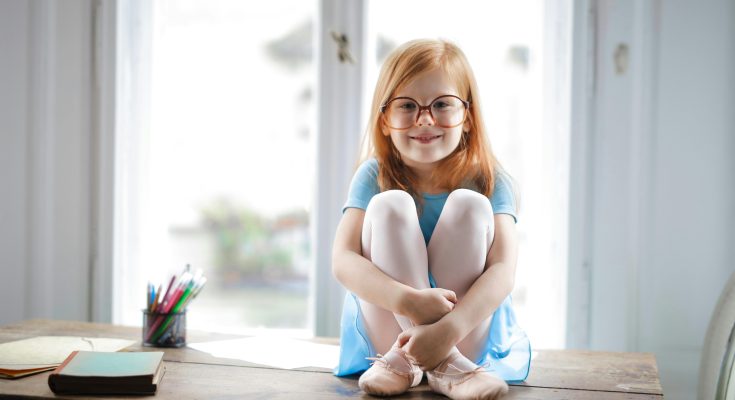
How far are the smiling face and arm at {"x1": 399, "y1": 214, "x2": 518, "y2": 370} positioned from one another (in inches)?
7.1

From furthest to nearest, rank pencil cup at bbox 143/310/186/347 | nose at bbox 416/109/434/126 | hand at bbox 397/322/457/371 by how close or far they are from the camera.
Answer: pencil cup at bbox 143/310/186/347
nose at bbox 416/109/434/126
hand at bbox 397/322/457/371

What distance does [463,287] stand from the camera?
1.18 metres

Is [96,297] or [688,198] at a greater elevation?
[688,198]

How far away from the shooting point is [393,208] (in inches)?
45.2

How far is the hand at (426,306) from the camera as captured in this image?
42.9 inches

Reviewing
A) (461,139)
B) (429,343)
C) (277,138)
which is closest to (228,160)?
(277,138)

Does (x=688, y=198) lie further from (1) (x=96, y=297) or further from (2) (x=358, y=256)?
(1) (x=96, y=297)

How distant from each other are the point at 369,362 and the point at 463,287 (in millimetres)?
219

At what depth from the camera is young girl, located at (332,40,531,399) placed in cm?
112

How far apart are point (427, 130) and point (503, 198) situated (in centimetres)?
19

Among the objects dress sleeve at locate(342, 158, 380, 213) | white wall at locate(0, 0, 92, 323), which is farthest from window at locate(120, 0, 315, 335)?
dress sleeve at locate(342, 158, 380, 213)

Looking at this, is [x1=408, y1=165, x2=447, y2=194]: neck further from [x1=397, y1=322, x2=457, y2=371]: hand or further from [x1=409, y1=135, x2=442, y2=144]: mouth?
[x1=397, y1=322, x2=457, y2=371]: hand

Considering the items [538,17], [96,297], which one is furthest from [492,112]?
[96,297]

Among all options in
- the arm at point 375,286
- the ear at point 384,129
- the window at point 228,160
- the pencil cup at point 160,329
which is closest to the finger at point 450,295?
A: the arm at point 375,286
